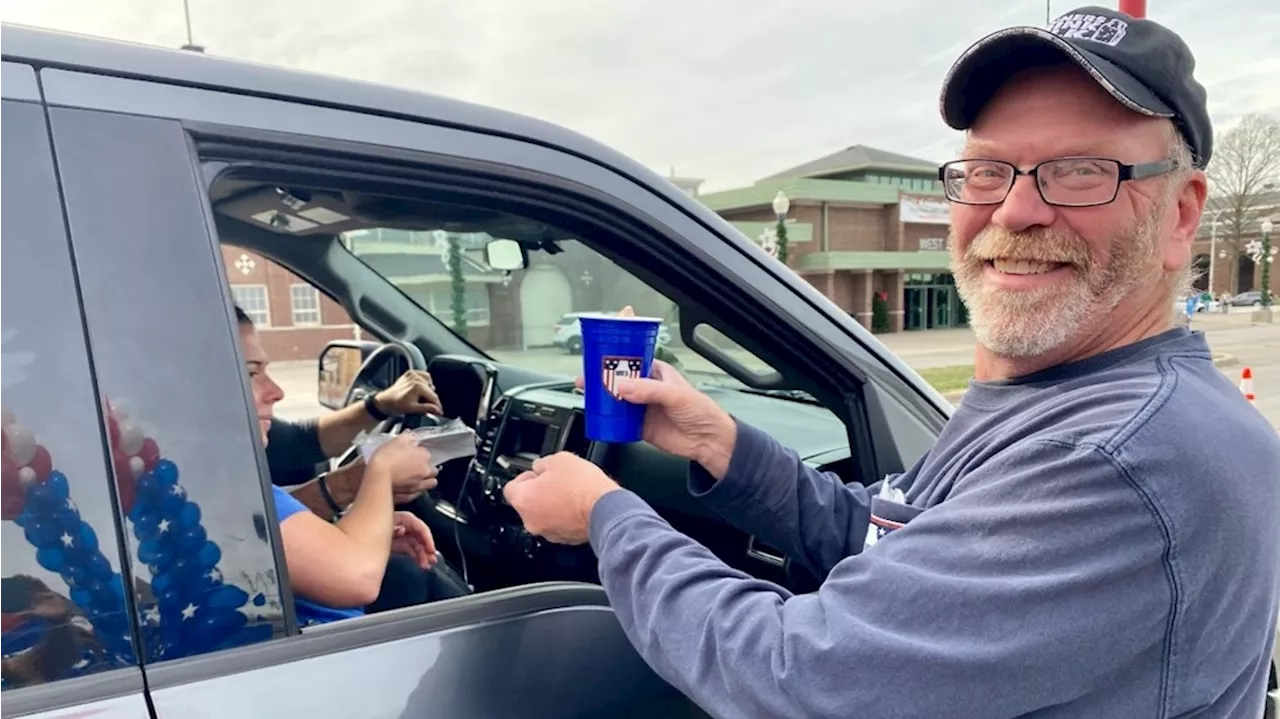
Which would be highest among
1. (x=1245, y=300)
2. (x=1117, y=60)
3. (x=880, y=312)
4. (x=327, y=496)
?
(x=1117, y=60)

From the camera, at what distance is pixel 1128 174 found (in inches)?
46.6

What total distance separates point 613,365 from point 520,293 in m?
1.59

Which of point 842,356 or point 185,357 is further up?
point 185,357

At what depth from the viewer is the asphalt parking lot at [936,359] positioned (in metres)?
2.62

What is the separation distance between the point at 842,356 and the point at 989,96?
621 mm

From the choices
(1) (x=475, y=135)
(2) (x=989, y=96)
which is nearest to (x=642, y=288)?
(1) (x=475, y=135)

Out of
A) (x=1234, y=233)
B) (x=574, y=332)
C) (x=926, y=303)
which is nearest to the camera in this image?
(x=574, y=332)

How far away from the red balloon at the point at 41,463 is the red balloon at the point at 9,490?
2 cm

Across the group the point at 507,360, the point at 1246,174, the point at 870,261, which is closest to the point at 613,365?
the point at 507,360

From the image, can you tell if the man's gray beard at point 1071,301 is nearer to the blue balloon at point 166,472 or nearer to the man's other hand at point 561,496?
the man's other hand at point 561,496

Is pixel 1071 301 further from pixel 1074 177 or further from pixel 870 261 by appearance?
pixel 870 261

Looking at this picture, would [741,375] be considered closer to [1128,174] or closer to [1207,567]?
[1128,174]

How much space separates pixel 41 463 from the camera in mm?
914

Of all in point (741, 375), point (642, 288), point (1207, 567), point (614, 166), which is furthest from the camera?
point (741, 375)
